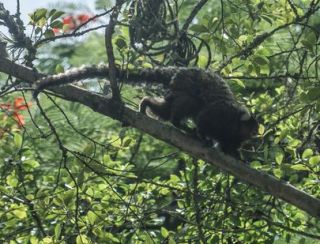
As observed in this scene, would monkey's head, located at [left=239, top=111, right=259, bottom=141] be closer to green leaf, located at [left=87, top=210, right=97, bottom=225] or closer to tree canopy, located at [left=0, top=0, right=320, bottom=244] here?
tree canopy, located at [left=0, top=0, right=320, bottom=244]

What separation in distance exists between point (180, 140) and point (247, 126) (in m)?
1.24

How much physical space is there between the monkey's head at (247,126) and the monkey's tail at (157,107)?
23.6 inches

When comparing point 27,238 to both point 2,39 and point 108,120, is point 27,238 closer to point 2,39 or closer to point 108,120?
point 2,39

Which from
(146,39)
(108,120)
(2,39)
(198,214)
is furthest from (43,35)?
(108,120)

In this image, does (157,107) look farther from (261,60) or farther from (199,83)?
(261,60)

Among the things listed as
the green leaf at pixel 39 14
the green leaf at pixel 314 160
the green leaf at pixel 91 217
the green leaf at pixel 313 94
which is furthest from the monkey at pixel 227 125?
the green leaf at pixel 39 14

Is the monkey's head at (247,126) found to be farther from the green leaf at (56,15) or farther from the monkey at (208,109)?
the green leaf at (56,15)

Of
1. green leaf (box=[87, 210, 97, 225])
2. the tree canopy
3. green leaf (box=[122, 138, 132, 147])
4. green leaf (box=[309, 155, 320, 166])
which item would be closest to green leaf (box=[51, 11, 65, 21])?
the tree canopy

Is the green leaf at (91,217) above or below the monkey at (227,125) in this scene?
below

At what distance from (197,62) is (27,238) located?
6.71ft

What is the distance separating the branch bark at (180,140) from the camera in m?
4.42

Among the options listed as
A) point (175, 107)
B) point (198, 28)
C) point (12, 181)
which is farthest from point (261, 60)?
point (12, 181)

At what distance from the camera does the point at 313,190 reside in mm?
5859

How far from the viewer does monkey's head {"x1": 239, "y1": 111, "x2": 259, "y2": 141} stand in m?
5.80
